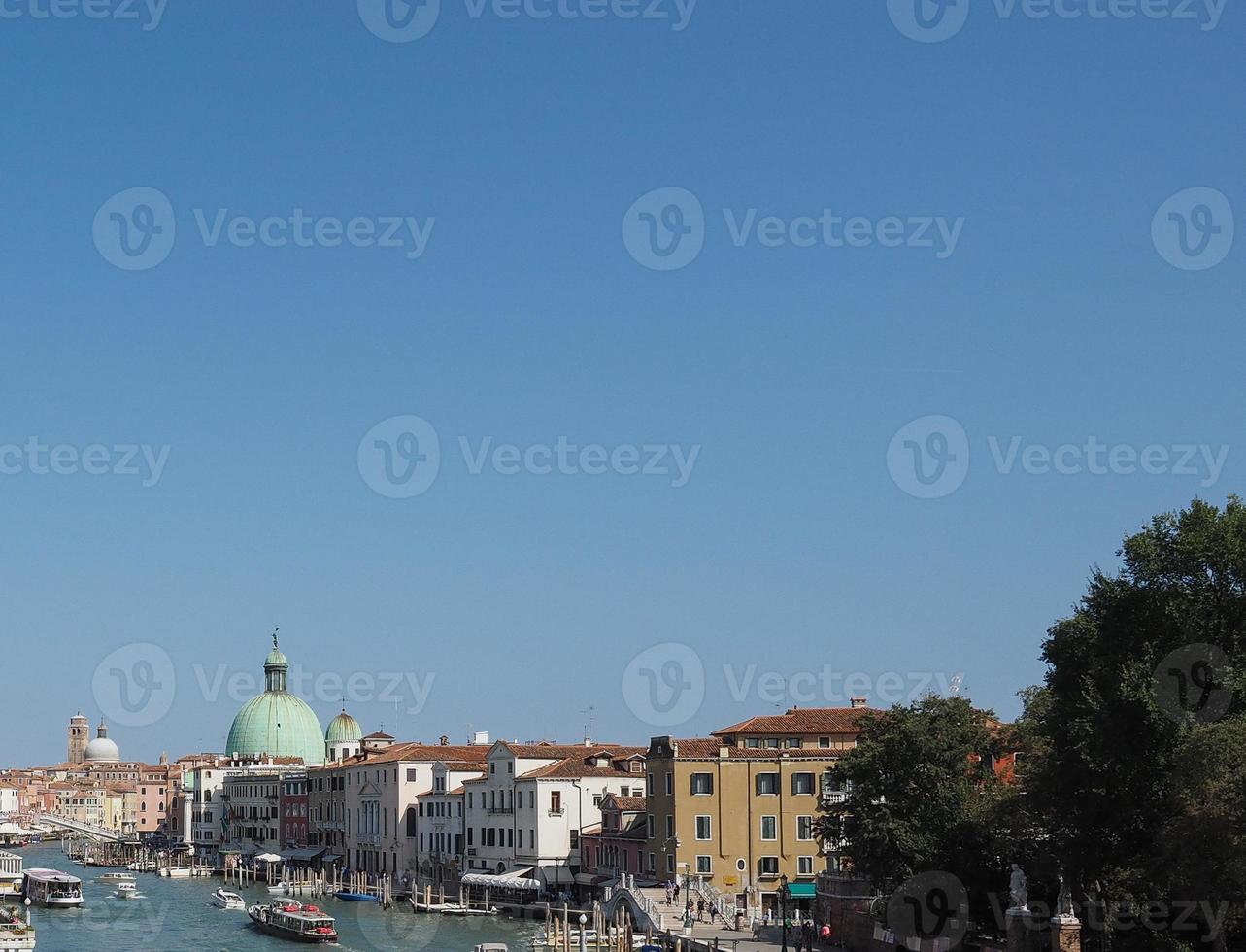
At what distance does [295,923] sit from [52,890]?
867 inches

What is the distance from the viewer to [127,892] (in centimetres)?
8606

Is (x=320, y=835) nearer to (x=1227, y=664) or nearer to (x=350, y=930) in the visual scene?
(x=350, y=930)

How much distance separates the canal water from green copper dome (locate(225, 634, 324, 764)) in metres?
43.1

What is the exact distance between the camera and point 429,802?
280 feet

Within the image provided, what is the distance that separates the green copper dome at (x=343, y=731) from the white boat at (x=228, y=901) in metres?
43.4

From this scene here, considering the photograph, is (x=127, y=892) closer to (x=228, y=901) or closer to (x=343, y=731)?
(x=228, y=901)

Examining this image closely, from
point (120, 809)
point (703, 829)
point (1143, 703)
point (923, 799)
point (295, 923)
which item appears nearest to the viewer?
point (1143, 703)

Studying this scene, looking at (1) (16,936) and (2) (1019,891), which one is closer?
(2) (1019,891)

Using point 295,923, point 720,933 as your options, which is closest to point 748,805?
point 720,933

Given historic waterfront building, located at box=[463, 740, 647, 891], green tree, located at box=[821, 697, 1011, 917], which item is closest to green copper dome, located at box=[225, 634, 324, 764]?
historic waterfront building, located at box=[463, 740, 647, 891]

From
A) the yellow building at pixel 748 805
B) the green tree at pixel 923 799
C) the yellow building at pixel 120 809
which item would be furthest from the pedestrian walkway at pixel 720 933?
the yellow building at pixel 120 809

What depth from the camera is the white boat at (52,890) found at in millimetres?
79250

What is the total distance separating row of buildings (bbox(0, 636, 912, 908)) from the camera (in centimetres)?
6094

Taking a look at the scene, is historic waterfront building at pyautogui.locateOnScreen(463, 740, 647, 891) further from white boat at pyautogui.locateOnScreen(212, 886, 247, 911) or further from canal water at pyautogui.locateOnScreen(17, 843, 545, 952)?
white boat at pyautogui.locateOnScreen(212, 886, 247, 911)
